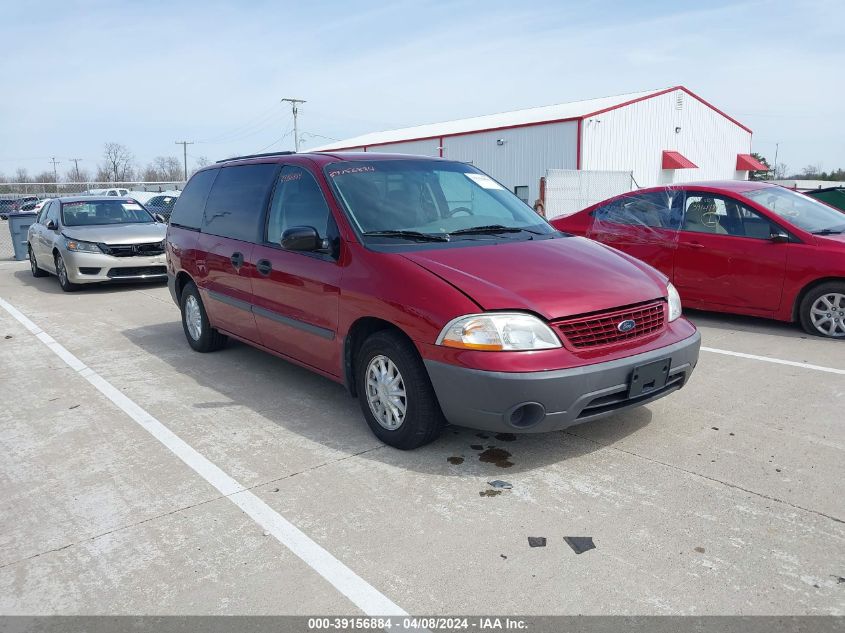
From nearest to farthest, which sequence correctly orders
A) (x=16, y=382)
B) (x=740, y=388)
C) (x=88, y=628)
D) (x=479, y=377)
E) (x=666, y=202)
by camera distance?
(x=88, y=628)
(x=479, y=377)
(x=740, y=388)
(x=16, y=382)
(x=666, y=202)

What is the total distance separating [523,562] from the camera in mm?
2918

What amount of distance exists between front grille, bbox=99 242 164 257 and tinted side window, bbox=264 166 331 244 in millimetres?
6779

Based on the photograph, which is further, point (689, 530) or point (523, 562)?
point (689, 530)

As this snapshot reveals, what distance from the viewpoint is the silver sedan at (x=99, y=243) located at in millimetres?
10820

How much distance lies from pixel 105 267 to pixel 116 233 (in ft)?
2.10

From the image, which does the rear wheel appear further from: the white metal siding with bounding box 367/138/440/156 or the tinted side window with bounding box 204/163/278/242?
the white metal siding with bounding box 367/138/440/156

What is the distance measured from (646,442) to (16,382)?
5.16m

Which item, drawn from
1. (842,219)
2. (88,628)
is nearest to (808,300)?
(842,219)

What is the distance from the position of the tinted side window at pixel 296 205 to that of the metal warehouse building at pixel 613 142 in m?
21.4

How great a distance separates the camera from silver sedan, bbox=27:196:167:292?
10820mm

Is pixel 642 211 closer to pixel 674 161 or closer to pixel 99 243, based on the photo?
pixel 99 243

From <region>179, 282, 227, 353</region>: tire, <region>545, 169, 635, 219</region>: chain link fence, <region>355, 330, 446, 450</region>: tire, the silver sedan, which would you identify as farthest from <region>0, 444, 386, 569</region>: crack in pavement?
<region>545, 169, 635, 219</region>: chain link fence

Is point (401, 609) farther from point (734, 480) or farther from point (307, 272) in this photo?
point (307, 272)

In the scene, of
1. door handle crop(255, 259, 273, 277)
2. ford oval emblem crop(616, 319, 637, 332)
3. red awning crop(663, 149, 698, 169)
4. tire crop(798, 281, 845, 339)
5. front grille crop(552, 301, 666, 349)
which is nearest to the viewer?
front grille crop(552, 301, 666, 349)
